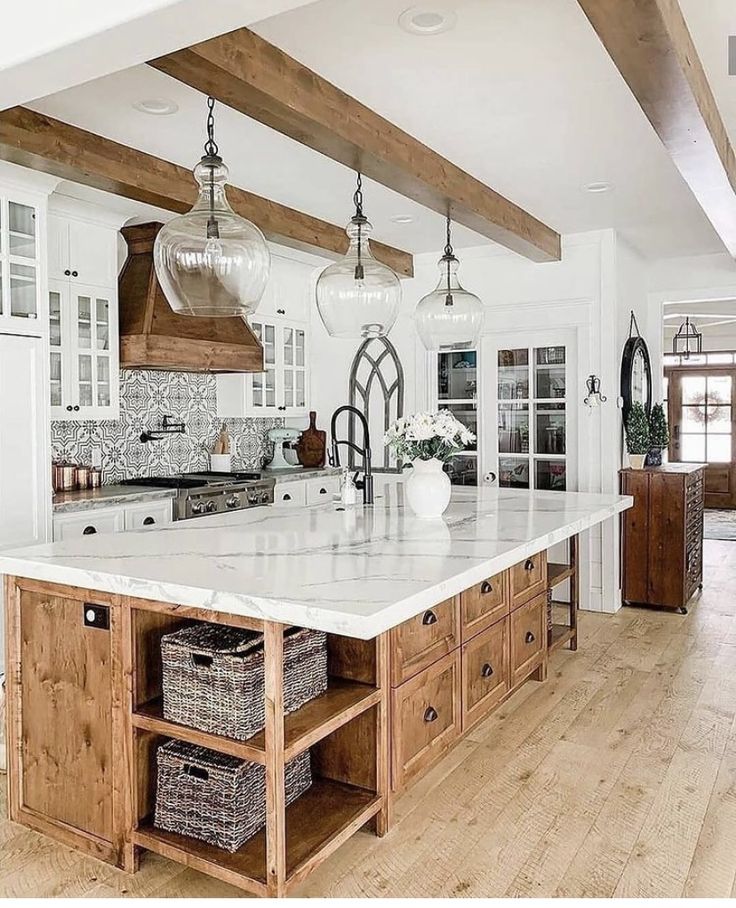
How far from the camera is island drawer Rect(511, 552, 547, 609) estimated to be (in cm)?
361

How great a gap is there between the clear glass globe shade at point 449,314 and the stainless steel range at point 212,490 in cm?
181

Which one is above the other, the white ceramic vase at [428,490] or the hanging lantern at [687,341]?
the hanging lantern at [687,341]

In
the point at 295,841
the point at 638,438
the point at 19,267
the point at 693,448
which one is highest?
the point at 19,267

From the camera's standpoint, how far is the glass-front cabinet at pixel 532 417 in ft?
19.3

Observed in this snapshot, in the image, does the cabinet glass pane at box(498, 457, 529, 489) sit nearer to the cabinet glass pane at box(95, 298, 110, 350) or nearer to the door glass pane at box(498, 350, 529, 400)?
the door glass pane at box(498, 350, 529, 400)

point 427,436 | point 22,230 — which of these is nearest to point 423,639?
point 427,436

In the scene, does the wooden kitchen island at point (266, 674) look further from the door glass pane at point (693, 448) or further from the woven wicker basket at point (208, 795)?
the door glass pane at point (693, 448)

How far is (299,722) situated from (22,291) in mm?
2649

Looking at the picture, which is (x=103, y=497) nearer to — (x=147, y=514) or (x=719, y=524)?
(x=147, y=514)

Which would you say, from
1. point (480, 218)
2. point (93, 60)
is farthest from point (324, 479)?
point (93, 60)

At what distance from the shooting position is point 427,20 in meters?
2.53

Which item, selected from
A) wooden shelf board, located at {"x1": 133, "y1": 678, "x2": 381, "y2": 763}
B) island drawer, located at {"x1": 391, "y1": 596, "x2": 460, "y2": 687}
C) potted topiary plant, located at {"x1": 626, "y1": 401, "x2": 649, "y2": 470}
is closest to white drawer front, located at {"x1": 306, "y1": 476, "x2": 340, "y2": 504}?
potted topiary plant, located at {"x1": 626, "y1": 401, "x2": 649, "y2": 470}

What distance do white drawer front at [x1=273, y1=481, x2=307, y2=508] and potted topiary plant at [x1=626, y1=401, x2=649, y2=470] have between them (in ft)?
7.75

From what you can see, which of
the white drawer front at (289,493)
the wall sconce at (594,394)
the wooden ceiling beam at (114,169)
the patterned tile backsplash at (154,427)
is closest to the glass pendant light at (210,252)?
the wooden ceiling beam at (114,169)
